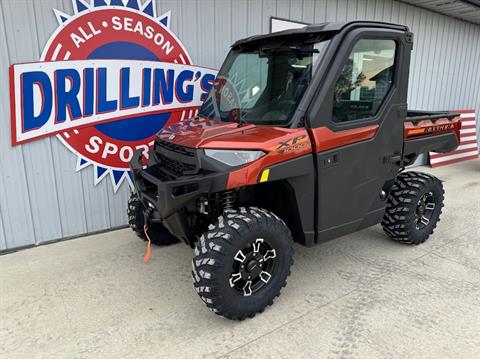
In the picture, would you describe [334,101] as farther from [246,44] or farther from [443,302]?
[443,302]

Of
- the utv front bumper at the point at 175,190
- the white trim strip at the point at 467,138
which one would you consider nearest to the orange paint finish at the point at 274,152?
the utv front bumper at the point at 175,190

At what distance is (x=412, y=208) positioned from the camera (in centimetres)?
355

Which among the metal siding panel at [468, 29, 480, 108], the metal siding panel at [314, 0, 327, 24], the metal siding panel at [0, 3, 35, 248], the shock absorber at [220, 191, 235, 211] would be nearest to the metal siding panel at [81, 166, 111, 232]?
the metal siding panel at [0, 3, 35, 248]

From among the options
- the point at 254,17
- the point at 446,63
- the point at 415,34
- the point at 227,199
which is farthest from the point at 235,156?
the point at 446,63

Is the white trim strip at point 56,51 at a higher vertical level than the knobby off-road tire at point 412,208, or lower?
higher

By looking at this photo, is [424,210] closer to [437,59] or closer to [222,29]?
[222,29]

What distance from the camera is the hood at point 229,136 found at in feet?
8.05

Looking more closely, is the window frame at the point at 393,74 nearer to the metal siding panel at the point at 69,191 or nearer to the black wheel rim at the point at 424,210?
the black wheel rim at the point at 424,210

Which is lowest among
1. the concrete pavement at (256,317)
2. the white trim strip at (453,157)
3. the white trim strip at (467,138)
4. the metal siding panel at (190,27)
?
the white trim strip at (453,157)

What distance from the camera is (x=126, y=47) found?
12.9 feet

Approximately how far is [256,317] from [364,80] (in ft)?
6.79

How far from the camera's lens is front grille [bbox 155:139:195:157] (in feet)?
8.34

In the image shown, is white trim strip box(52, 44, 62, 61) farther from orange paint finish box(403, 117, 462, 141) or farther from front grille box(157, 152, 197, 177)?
orange paint finish box(403, 117, 462, 141)

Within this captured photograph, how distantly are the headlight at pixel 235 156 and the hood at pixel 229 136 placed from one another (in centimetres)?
3
